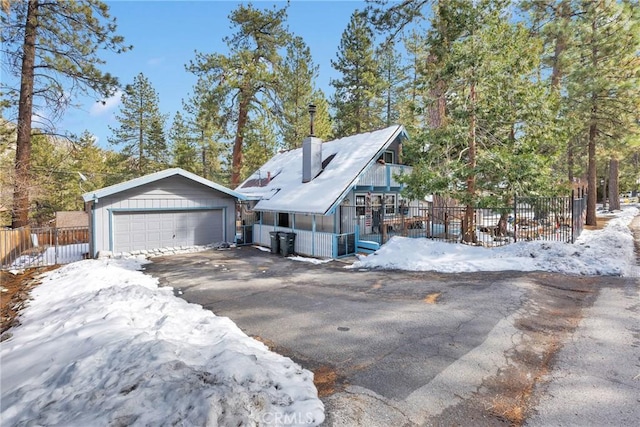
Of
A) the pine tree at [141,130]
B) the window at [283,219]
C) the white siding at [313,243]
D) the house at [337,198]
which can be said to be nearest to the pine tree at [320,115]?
the house at [337,198]

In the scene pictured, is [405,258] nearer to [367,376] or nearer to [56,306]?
[367,376]

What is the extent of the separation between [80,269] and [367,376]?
10844mm

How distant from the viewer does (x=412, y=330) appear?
219 inches

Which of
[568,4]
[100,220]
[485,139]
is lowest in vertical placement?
[100,220]

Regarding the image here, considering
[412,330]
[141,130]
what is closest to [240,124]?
[141,130]

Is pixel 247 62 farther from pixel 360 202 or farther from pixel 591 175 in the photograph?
pixel 591 175

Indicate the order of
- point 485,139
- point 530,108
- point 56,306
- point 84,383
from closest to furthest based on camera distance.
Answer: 1. point 84,383
2. point 56,306
3. point 530,108
4. point 485,139

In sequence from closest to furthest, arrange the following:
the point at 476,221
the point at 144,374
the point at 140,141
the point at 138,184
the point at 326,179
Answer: the point at 144,374
the point at 138,184
the point at 476,221
the point at 326,179
the point at 140,141

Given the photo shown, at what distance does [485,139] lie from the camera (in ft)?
41.3

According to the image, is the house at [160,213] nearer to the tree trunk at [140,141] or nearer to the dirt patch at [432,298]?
the dirt patch at [432,298]

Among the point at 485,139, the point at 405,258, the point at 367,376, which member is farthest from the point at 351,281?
the point at 485,139

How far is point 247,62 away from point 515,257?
Answer: 803 inches

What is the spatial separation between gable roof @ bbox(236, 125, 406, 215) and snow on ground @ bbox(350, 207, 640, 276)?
309 centimetres

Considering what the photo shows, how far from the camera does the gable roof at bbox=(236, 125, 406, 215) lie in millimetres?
13352
